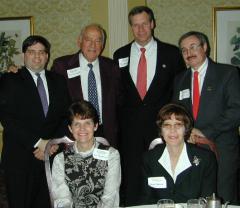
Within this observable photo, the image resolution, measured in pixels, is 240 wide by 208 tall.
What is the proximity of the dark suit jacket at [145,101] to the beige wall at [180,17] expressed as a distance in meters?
1.27

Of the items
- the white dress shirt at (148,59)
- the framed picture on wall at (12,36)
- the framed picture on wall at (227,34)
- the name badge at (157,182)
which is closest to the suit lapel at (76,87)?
the white dress shirt at (148,59)

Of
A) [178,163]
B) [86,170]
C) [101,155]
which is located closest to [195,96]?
[178,163]

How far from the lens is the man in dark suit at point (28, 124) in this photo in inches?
137

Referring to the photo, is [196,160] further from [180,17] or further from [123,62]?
[180,17]

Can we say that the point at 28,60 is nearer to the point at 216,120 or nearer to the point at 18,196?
the point at 18,196

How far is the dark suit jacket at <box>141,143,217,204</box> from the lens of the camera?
2.65 meters

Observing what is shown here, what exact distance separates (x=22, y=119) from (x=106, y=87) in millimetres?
894

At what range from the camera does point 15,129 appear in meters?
3.45

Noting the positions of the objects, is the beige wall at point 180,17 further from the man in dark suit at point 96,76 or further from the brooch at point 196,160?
the brooch at point 196,160

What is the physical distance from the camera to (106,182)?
2.91m

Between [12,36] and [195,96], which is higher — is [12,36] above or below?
above

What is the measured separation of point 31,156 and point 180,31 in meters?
2.85

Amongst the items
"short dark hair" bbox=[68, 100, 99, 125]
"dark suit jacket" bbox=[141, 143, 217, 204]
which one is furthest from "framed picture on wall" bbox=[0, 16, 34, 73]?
"dark suit jacket" bbox=[141, 143, 217, 204]

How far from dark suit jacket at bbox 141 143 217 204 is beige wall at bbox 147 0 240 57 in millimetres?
2904
